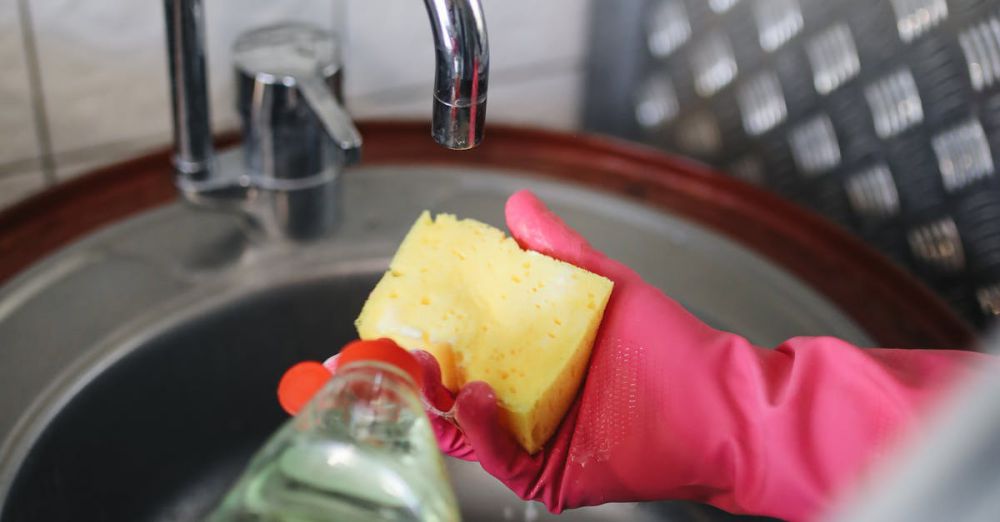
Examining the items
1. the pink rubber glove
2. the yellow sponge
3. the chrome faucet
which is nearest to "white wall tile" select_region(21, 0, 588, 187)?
the chrome faucet

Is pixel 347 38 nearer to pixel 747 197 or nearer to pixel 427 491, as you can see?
pixel 747 197

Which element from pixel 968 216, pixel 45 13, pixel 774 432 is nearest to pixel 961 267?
pixel 968 216

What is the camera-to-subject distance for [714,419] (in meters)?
0.67

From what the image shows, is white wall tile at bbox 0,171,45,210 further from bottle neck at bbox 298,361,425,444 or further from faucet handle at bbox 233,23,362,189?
bottle neck at bbox 298,361,425,444

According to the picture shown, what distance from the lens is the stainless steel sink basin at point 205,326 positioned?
745mm

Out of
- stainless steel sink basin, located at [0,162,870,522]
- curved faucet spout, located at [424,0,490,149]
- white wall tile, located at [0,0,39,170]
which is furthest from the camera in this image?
white wall tile, located at [0,0,39,170]

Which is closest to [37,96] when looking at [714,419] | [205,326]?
[205,326]

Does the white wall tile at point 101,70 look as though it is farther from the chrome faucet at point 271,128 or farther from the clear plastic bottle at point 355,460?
the clear plastic bottle at point 355,460

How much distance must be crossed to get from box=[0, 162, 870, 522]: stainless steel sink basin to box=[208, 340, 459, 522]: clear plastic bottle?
291 mm

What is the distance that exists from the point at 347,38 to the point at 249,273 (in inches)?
12.3

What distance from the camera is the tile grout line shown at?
2.85 feet

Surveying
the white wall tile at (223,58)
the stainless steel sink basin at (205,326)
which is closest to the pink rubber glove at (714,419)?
the stainless steel sink basin at (205,326)

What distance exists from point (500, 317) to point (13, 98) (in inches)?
21.4

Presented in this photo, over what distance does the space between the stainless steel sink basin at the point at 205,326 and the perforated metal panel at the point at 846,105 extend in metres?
0.17
